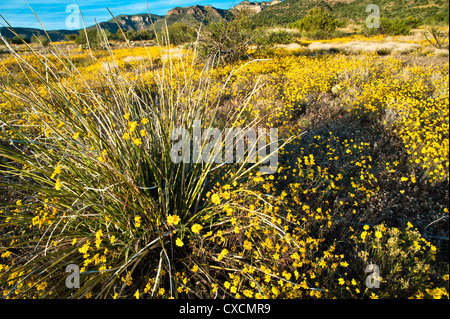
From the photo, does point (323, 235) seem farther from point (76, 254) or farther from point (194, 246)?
point (76, 254)

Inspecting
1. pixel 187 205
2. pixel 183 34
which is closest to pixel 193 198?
pixel 187 205

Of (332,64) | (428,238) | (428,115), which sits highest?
→ (332,64)

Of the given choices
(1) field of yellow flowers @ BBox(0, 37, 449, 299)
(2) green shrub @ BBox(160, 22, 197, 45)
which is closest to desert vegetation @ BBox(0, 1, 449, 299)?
(1) field of yellow flowers @ BBox(0, 37, 449, 299)

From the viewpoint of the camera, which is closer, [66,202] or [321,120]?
[66,202]

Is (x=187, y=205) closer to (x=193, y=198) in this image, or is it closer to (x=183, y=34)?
(x=193, y=198)

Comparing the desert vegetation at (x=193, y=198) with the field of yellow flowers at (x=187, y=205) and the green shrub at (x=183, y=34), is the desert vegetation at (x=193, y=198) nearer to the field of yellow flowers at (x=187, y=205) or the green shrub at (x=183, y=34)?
the field of yellow flowers at (x=187, y=205)

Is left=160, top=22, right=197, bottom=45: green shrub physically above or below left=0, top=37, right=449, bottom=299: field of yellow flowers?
above

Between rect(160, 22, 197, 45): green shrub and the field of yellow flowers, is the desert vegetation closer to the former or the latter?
the field of yellow flowers

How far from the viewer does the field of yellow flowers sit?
4.83 ft

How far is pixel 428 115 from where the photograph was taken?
12.6 feet

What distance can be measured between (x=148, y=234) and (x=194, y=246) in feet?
1.27


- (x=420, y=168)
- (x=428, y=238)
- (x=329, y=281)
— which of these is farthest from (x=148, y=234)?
(x=420, y=168)
